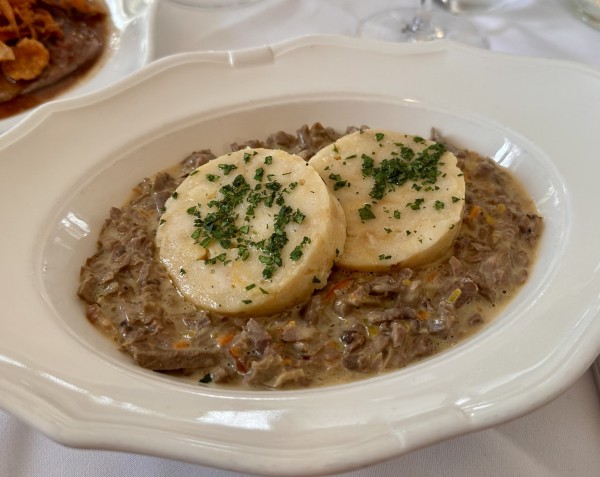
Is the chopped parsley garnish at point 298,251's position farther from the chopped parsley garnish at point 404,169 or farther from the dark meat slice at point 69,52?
the dark meat slice at point 69,52

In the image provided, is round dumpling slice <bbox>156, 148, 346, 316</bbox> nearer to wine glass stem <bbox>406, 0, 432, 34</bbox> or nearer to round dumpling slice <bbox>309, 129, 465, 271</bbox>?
→ round dumpling slice <bbox>309, 129, 465, 271</bbox>

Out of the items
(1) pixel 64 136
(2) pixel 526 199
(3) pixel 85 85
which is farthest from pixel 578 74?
(3) pixel 85 85

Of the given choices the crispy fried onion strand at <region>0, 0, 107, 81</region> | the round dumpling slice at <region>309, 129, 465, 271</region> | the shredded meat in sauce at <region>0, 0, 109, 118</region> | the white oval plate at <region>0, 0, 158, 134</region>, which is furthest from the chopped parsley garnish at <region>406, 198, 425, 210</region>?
the crispy fried onion strand at <region>0, 0, 107, 81</region>

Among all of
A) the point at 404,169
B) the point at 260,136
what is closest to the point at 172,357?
the point at 404,169

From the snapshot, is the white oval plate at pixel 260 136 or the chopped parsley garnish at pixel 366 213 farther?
the chopped parsley garnish at pixel 366 213

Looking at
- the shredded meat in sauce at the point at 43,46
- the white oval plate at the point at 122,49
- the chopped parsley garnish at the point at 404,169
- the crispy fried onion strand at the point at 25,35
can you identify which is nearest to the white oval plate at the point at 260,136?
the chopped parsley garnish at the point at 404,169

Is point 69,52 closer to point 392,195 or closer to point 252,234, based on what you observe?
point 252,234
